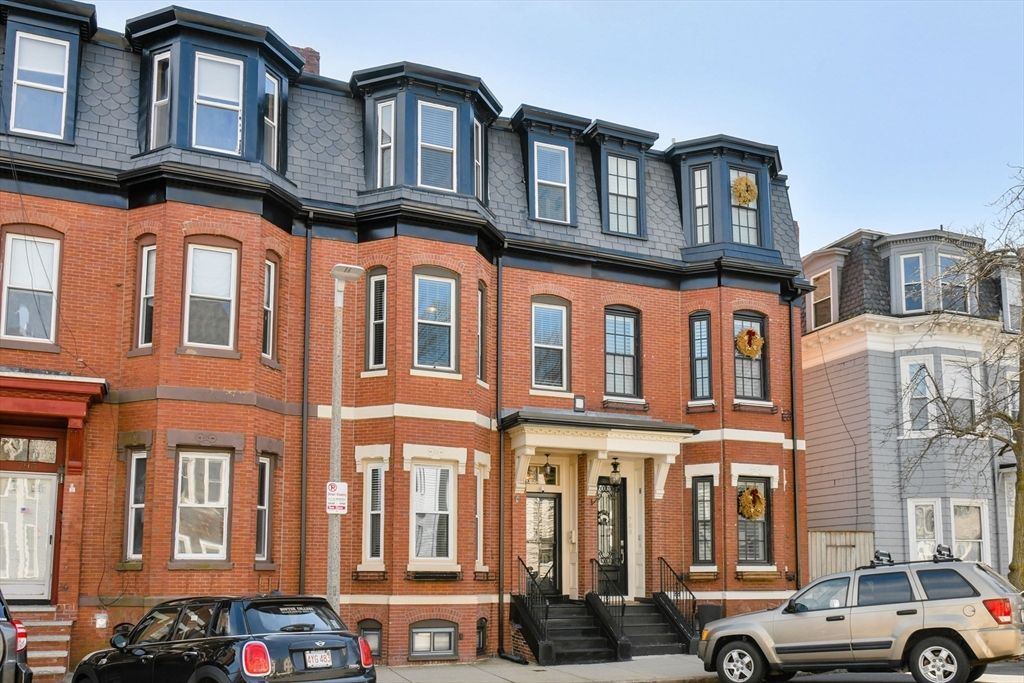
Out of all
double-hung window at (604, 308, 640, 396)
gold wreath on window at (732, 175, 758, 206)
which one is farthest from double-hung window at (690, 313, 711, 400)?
gold wreath on window at (732, 175, 758, 206)

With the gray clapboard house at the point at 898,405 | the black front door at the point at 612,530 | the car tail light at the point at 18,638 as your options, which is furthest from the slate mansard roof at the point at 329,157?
the car tail light at the point at 18,638

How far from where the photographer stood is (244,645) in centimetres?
1158

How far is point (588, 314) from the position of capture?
23.6m

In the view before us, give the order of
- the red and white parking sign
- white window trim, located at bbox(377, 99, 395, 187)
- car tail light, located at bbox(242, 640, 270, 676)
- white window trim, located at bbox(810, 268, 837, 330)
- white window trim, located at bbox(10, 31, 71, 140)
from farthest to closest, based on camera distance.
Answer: white window trim, located at bbox(810, 268, 837, 330)
white window trim, located at bbox(377, 99, 395, 187)
white window trim, located at bbox(10, 31, 71, 140)
the red and white parking sign
car tail light, located at bbox(242, 640, 270, 676)

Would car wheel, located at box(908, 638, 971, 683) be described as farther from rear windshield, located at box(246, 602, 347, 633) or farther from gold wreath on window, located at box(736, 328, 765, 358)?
gold wreath on window, located at box(736, 328, 765, 358)

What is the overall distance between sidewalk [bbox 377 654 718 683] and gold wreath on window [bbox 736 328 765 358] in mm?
7016

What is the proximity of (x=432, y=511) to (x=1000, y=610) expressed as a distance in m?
9.67

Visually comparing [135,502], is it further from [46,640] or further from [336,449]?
[336,449]

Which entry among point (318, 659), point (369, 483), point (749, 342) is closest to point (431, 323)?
point (369, 483)

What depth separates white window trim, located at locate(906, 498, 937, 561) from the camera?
26859 millimetres

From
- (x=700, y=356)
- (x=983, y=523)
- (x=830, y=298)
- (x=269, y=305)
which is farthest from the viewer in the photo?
(x=830, y=298)

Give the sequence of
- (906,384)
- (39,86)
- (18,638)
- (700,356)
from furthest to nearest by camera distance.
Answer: (906,384) → (700,356) → (39,86) → (18,638)

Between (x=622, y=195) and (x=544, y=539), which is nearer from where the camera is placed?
(x=544, y=539)

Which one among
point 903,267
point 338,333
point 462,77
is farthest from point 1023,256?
point 338,333
